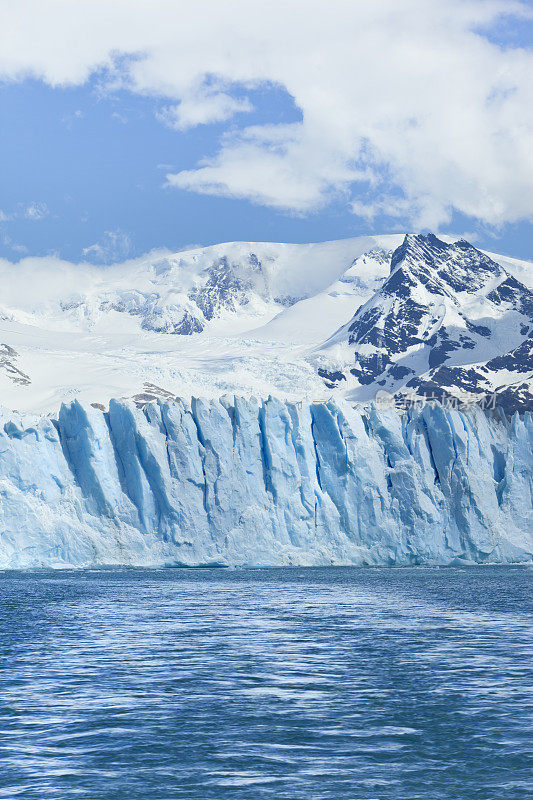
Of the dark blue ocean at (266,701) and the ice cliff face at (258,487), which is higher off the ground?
the ice cliff face at (258,487)

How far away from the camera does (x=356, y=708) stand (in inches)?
782

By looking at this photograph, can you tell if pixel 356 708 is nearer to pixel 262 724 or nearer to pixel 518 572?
pixel 262 724

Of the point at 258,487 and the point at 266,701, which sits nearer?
the point at 266,701

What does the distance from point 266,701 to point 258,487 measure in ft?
133

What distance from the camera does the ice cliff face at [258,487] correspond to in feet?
193

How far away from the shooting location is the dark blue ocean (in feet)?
48.7

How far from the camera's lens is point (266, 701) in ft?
67.6

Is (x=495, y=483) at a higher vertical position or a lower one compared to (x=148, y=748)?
higher

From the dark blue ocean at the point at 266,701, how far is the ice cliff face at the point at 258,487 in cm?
1820

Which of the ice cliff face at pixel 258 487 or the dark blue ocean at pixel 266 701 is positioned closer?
the dark blue ocean at pixel 266 701

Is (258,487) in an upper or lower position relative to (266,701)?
upper

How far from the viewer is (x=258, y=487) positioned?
2411 inches

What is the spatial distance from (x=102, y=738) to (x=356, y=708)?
5.16 m

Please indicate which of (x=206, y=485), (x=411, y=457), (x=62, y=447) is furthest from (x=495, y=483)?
(x=62, y=447)
